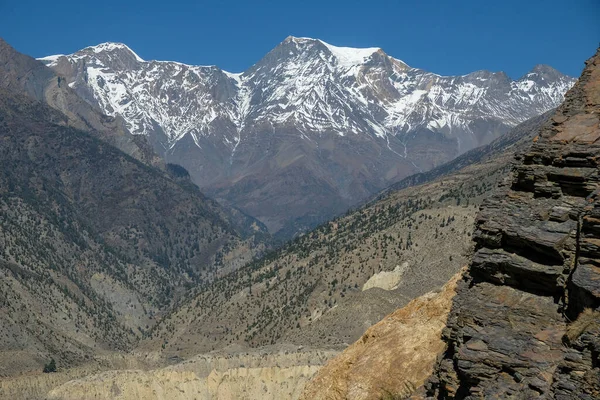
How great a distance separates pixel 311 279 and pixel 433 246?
35392 millimetres

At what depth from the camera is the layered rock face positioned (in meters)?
17.9

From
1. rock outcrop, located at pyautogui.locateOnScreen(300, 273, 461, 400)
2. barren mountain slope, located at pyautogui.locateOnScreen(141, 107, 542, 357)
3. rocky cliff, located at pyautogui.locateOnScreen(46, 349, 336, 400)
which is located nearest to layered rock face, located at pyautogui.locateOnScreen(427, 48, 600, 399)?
rock outcrop, located at pyautogui.locateOnScreen(300, 273, 461, 400)

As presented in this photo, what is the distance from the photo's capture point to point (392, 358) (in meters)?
31.3

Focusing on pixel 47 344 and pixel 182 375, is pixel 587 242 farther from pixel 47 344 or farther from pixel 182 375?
pixel 47 344

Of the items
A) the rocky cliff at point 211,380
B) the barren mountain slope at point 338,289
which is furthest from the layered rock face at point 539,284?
the barren mountain slope at point 338,289

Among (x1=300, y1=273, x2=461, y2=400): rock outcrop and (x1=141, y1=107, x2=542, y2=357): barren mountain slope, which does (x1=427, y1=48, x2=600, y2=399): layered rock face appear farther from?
(x1=141, y1=107, x2=542, y2=357): barren mountain slope

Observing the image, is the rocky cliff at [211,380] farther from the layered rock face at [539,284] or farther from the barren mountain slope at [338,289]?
the layered rock face at [539,284]

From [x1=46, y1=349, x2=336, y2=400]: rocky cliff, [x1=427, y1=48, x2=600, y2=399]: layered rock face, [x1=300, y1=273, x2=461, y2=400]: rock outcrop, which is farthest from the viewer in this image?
[x1=46, y1=349, x2=336, y2=400]: rocky cliff

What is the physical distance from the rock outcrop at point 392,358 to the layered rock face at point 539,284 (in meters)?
5.51

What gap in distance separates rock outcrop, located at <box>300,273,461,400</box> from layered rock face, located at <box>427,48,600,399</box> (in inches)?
217

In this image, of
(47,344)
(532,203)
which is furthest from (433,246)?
(532,203)

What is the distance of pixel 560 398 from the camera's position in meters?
17.2

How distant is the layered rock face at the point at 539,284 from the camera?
1791cm

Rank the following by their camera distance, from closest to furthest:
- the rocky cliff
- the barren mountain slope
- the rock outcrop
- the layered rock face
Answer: the layered rock face → the rock outcrop → the rocky cliff → the barren mountain slope
